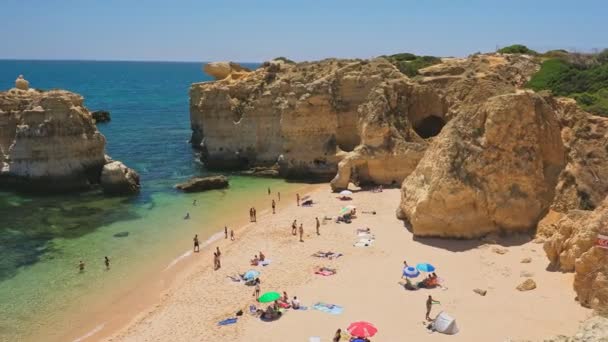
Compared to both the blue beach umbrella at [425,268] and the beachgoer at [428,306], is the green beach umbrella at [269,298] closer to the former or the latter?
the beachgoer at [428,306]

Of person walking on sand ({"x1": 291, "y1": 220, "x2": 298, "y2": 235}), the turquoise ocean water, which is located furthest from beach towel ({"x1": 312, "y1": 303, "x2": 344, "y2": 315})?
the turquoise ocean water

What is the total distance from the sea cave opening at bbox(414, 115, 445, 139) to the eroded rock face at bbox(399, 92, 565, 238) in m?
14.1

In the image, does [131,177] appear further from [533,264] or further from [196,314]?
[533,264]

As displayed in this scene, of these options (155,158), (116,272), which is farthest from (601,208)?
(155,158)

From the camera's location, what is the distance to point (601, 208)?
16391 millimetres

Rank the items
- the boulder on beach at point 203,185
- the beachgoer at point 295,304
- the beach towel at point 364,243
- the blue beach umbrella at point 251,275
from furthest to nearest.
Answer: the boulder on beach at point 203,185, the beach towel at point 364,243, the blue beach umbrella at point 251,275, the beachgoer at point 295,304

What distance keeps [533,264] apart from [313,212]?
13518 millimetres

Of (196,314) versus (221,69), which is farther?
(221,69)

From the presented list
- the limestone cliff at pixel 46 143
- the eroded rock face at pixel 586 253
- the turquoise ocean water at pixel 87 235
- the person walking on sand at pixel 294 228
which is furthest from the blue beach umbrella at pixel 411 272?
the limestone cliff at pixel 46 143

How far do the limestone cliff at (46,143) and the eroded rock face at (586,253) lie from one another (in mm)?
33303

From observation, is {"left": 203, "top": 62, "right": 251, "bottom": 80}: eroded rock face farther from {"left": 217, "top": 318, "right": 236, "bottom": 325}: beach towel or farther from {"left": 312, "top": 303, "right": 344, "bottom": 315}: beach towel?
{"left": 312, "top": 303, "right": 344, "bottom": 315}: beach towel

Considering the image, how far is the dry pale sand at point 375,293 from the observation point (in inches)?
620

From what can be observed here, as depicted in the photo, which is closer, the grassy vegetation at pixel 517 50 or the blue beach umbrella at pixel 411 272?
the blue beach umbrella at pixel 411 272

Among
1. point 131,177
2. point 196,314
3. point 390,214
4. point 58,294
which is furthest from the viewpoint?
point 131,177
